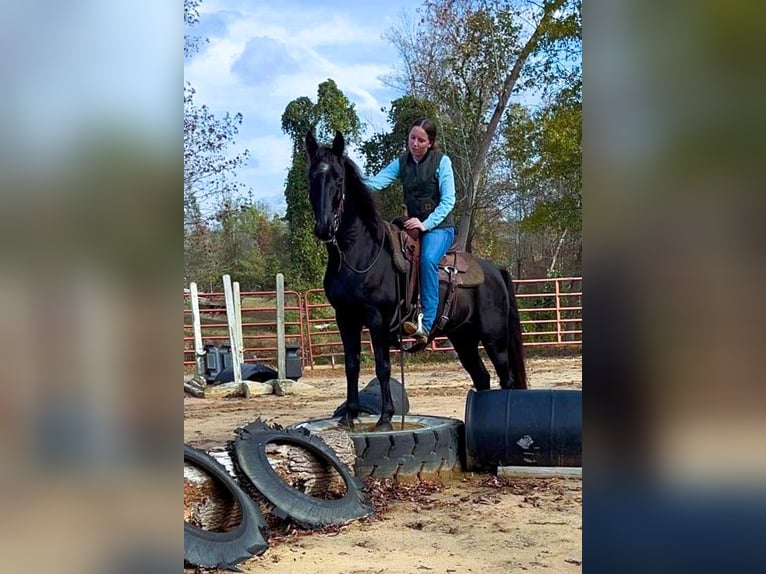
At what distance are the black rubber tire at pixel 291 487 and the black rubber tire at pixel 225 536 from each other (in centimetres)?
14

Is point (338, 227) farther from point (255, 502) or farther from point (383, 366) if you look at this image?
point (255, 502)

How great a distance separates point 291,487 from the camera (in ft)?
11.5

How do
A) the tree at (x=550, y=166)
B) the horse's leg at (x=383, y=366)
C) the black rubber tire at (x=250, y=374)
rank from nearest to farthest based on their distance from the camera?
the horse's leg at (x=383, y=366)
the black rubber tire at (x=250, y=374)
the tree at (x=550, y=166)

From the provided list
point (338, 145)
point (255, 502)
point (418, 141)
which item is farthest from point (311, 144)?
point (255, 502)

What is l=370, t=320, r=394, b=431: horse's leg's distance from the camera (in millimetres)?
4359

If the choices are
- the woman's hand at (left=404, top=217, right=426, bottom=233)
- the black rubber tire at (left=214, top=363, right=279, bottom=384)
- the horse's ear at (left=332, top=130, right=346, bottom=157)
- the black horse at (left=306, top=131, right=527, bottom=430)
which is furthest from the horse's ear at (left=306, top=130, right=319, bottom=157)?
the black rubber tire at (left=214, top=363, right=279, bottom=384)

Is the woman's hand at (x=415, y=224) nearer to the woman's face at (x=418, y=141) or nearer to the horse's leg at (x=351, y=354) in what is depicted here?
the woman's face at (x=418, y=141)

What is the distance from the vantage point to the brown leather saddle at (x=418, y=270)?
14.7ft

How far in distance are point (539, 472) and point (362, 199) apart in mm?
1936

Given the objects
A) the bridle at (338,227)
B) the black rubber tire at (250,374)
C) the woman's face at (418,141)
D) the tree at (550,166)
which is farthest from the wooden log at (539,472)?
the tree at (550,166)

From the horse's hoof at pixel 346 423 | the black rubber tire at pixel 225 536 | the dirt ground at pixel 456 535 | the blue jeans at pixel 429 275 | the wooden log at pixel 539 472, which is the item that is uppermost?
the blue jeans at pixel 429 275
